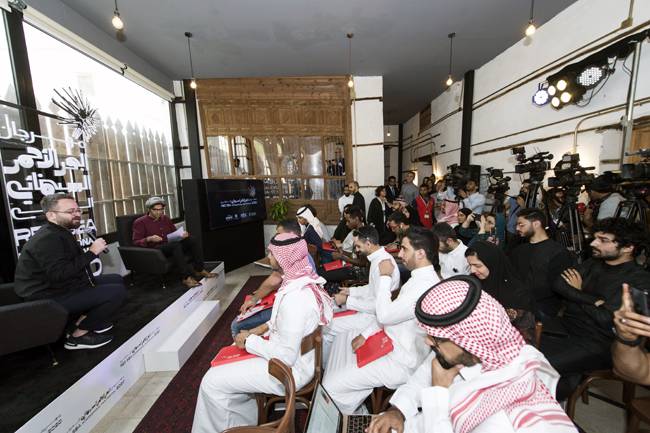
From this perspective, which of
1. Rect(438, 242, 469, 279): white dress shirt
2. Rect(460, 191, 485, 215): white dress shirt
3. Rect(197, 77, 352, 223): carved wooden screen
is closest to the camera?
Rect(438, 242, 469, 279): white dress shirt

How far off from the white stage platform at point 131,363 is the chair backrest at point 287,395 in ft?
5.15

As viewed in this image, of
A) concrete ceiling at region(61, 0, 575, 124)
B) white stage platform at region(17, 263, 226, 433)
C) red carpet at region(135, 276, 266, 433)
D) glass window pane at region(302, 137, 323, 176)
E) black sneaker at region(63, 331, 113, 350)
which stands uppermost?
concrete ceiling at region(61, 0, 575, 124)

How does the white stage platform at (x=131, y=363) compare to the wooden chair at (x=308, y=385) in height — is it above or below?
below

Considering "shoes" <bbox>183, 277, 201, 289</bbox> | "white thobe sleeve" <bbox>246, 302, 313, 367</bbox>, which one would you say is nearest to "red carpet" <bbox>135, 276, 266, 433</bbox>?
"shoes" <bbox>183, 277, 201, 289</bbox>

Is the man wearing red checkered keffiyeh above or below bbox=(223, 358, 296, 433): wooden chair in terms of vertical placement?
above

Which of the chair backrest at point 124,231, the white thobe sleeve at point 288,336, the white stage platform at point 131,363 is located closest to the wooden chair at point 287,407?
the white thobe sleeve at point 288,336

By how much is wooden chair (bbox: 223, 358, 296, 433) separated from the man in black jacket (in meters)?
1.96

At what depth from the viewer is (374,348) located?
1570 millimetres

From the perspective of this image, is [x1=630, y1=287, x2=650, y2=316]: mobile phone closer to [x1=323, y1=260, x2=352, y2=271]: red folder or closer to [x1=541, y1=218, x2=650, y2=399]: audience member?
[x1=541, y1=218, x2=650, y2=399]: audience member

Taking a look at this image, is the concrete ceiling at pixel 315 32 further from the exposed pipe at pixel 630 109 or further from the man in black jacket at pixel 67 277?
the man in black jacket at pixel 67 277

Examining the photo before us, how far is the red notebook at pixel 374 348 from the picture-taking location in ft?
4.91

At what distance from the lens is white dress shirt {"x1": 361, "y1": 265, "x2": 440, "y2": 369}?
145 centimetres

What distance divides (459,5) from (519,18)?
109 centimetres

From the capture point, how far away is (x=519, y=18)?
3863 mm
